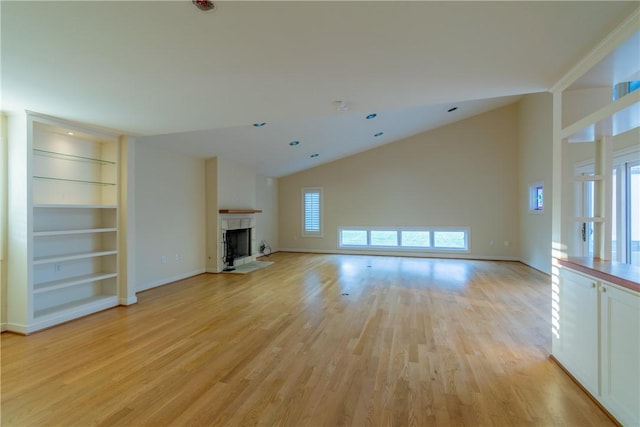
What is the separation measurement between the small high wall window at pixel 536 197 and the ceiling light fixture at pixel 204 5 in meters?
7.22

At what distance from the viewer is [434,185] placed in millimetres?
8430

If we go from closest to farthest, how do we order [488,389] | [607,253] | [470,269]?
[488,389], [607,253], [470,269]

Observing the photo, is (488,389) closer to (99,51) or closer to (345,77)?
(345,77)

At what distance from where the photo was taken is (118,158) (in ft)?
13.9

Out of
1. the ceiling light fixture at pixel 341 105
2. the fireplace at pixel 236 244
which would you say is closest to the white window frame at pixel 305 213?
the fireplace at pixel 236 244

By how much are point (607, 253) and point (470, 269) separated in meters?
4.53

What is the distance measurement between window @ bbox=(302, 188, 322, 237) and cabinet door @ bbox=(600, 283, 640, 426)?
7758mm

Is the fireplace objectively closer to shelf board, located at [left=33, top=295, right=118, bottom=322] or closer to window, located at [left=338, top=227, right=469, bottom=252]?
shelf board, located at [left=33, top=295, right=118, bottom=322]

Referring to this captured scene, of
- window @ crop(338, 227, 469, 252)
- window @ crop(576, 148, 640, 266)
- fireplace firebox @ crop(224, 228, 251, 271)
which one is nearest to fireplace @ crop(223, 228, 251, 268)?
fireplace firebox @ crop(224, 228, 251, 271)

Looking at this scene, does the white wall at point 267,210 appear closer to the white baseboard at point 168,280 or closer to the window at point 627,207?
the white baseboard at point 168,280

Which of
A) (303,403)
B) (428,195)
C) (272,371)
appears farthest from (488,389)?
(428,195)

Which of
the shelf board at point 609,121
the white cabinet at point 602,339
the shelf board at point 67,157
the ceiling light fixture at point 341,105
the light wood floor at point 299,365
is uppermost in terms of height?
the ceiling light fixture at point 341,105

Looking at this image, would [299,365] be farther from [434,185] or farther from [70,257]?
[434,185]

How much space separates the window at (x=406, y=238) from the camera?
8297 mm
